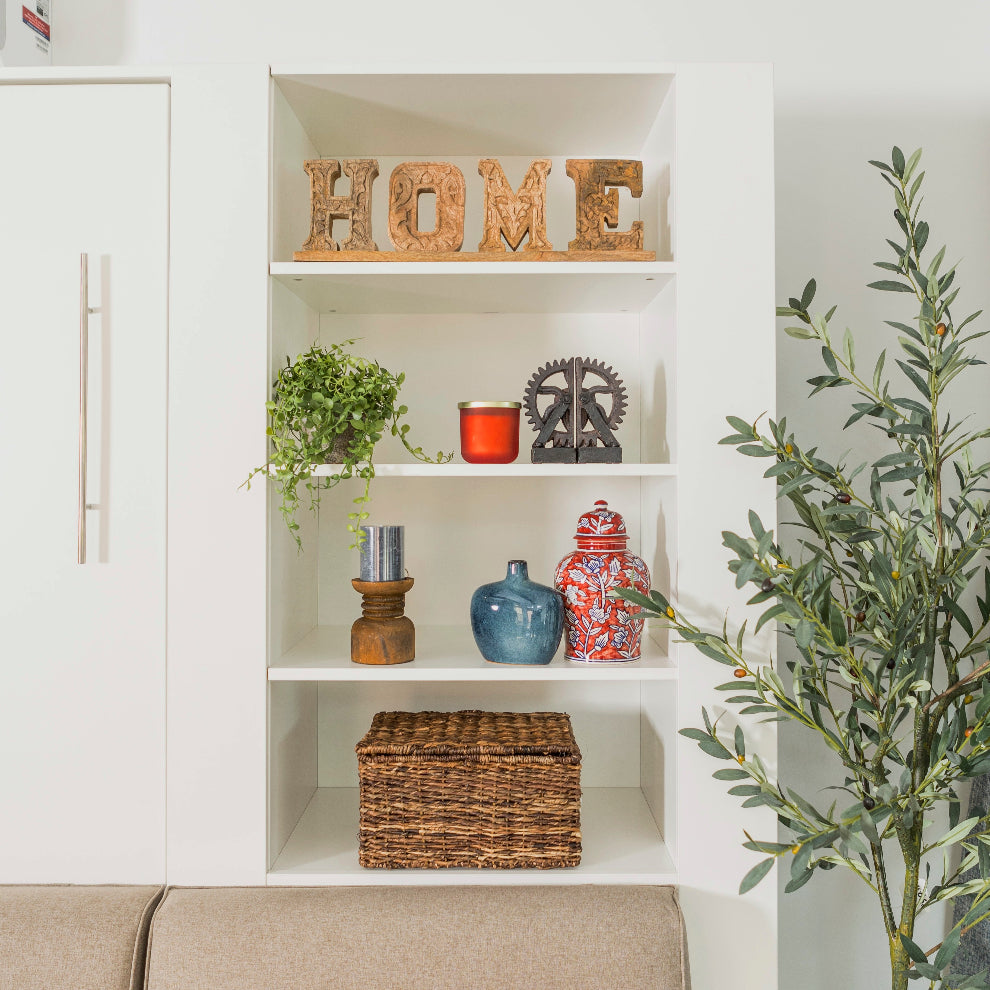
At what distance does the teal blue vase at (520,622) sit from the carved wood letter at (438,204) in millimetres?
582

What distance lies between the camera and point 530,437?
5.59 feet

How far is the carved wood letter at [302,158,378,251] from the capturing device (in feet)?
4.51

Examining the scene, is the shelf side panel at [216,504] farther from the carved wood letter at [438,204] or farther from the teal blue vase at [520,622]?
the teal blue vase at [520,622]

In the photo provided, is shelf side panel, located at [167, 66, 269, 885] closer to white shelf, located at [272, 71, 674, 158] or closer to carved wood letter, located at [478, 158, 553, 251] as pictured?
white shelf, located at [272, 71, 674, 158]

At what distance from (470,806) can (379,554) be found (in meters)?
0.44

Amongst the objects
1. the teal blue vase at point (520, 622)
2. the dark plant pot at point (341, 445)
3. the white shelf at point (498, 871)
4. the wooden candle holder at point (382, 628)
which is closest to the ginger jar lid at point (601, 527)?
the teal blue vase at point (520, 622)

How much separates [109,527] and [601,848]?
Answer: 0.98 meters

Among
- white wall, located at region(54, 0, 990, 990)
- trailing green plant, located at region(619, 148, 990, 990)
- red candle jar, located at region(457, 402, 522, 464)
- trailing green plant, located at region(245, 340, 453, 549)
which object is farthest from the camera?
white wall, located at region(54, 0, 990, 990)

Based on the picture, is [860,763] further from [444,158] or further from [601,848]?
[444,158]

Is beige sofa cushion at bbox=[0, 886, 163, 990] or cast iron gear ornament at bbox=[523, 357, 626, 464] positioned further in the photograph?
cast iron gear ornament at bbox=[523, 357, 626, 464]

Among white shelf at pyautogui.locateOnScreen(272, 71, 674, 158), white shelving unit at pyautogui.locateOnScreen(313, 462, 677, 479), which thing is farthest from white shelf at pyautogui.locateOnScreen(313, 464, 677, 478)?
white shelf at pyautogui.locateOnScreen(272, 71, 674, 158)

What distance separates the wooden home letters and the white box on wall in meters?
0.68

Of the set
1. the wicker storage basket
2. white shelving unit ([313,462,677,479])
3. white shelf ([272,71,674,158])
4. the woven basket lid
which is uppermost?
white shelf ([272,71,674,158])

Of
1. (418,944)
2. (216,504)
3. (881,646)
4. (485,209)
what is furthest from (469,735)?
(485,209)
